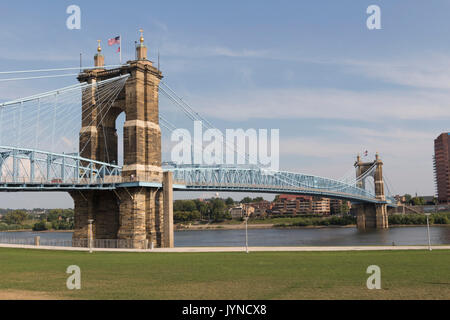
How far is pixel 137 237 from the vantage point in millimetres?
51219


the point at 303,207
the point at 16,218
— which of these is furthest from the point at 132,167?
the point at 16,218

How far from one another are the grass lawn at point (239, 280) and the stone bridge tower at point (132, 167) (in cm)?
2445

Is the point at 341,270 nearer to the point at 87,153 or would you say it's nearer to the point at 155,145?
the point at 155,145

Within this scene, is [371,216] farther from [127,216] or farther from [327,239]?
[127,216]

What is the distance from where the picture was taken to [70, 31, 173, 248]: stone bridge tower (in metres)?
52.0

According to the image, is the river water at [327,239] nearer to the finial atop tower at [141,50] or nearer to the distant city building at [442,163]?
the finial atop tower at [141,50]

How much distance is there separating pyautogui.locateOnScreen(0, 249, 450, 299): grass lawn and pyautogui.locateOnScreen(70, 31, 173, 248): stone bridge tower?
2445 centimetres

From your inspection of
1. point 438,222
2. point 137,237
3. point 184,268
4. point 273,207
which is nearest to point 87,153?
point 137,237

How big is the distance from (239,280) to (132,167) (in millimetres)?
34547

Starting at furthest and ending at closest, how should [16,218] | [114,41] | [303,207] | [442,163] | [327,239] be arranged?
1. [442,163]
2. [16,218]
3. [303,207]
4. [327,239]
5. [114,41]

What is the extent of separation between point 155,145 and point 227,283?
37.2 metres

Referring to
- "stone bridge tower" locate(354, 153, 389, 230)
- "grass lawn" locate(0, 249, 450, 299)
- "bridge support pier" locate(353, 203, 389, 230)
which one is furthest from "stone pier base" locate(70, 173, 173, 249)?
"bridge support pier" locate(353, 203, 389, 230)

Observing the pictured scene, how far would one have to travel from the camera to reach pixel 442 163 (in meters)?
196
